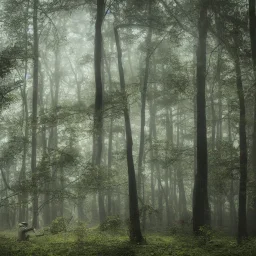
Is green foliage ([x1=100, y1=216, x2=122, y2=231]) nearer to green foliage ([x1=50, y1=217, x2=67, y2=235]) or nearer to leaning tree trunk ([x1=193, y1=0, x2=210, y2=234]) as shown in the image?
green foliage ([x1=50, y1=217, x2=67, y2=235])

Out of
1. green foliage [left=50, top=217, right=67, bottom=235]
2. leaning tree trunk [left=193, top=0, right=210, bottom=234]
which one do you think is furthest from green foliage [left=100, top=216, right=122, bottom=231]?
leaning tree trunk [left=193, top=0, right=210, bottom=234]

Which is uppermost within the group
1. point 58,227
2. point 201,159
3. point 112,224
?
point 201,159

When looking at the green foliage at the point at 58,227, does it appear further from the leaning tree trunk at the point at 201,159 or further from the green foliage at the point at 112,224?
the leaning tree trunk at the point at 201,159

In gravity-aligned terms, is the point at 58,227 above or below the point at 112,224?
below

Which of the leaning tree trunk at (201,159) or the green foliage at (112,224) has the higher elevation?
the leaning tree trunk at (201,159)

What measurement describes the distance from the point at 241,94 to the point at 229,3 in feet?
10.9

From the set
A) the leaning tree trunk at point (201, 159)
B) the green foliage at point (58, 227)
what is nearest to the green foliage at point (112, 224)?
the green foliage at point (58, 227)

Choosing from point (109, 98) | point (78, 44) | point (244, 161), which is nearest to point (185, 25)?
point (109, 98)

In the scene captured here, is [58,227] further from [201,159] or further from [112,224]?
[201,159]

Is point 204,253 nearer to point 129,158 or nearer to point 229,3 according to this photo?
point 129,158

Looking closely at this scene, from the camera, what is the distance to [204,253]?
9539mm

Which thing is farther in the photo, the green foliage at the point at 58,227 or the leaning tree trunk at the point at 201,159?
the green foliage at the point at 58,227

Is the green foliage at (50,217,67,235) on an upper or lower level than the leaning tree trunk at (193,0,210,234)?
lower

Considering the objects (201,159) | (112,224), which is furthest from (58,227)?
(201,159)
